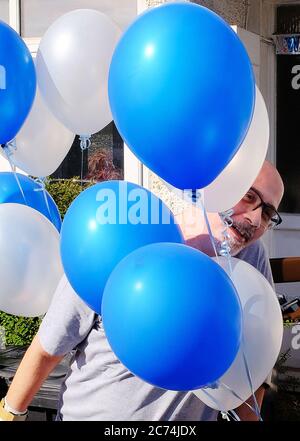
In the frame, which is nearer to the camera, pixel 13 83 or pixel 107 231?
pixel 107 231

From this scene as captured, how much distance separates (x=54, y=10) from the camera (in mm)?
5621

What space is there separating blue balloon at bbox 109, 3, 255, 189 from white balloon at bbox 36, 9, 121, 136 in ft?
1.68

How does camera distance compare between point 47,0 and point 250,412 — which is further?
point 47,0

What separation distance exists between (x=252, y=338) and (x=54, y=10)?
14.6 ft

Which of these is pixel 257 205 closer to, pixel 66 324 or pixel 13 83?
pixel 66 324

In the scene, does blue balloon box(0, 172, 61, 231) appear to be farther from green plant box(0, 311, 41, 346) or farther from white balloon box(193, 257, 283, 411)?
green plant box(0, 311, 41, 346)

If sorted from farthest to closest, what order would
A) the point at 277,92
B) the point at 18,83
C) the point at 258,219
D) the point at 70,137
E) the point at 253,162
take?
the point at 277,92 → the point at 70,137 → the point at 18,83 → the point at 258,219 → the point at 253,162

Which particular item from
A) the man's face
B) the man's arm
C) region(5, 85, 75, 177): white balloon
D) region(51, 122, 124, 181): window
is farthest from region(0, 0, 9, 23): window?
the man's arm

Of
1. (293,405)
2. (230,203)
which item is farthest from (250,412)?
(293,405)

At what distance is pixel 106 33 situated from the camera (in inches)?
84.5

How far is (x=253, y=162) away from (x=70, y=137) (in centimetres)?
94

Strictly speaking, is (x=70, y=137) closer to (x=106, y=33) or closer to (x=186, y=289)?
(x=106, y=33)

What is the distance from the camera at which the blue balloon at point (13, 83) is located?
2080mm

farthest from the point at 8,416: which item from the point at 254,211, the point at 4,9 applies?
the point at 4,9
